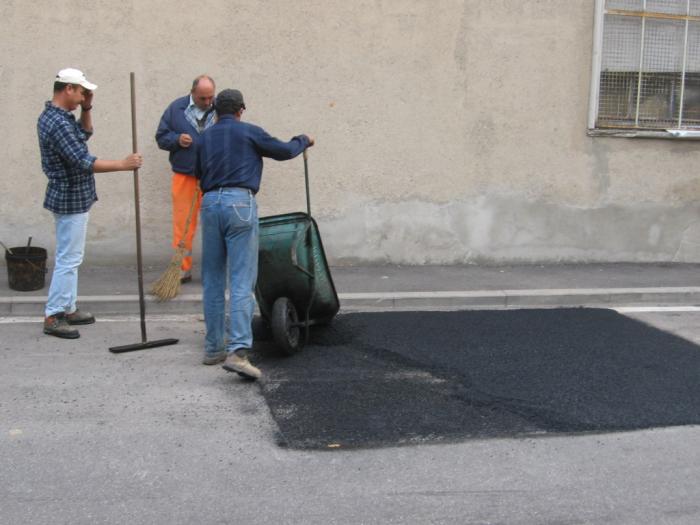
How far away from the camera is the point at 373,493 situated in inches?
163

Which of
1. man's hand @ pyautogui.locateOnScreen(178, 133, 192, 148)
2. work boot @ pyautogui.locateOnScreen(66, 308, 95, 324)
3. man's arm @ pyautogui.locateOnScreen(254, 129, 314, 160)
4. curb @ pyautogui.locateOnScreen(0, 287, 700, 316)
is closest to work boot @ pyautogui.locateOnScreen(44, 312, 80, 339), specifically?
work boot @ pyautogui.locateOnScreen(66, 308, 95, 324)

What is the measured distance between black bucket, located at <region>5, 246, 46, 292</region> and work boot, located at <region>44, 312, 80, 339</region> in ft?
4.06

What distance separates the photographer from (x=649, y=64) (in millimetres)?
9656

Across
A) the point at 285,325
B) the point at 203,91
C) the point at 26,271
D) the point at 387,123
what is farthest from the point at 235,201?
the point at 387,123

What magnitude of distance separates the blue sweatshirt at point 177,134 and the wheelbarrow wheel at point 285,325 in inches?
95.5

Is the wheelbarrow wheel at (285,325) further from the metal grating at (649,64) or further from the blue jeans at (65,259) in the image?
the metal grating at (649,64)

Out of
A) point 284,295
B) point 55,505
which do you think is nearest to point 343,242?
point 284,295

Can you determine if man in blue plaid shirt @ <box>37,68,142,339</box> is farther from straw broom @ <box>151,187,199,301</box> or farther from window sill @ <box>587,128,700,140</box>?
window sill @ <box>587,128,700,140</box>

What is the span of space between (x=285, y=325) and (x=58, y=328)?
1898mm

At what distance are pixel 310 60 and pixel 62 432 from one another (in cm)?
522

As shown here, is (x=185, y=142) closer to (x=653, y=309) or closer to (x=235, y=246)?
(x=235, y=246)

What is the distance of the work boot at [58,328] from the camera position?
22.1 ft

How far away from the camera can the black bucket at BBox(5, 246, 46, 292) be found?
786 centimetres

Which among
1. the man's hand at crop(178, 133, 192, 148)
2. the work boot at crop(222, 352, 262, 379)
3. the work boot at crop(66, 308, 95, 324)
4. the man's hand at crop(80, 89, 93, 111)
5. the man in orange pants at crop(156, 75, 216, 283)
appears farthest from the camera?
the man in orange pants at crop(156, 75, 216, 283)
